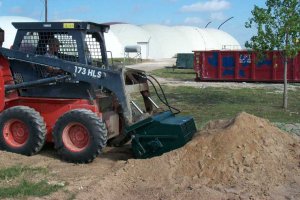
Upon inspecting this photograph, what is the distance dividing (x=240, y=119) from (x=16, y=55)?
12.5 feet

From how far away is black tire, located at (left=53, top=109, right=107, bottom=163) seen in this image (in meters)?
7.84

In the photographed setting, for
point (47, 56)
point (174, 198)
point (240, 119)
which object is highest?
point (47, 56)

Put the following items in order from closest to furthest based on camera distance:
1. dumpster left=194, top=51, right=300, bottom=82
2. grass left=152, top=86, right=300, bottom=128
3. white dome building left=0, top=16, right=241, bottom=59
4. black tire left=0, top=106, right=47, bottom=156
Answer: black tire left=0, top=106, right=47, bottom=156
grass left=152, top=86, right=300, bottom=128
dumpster left=194, top=51, right=300, bottom=82
white dome building left=0, top=16, right=241, bottom=59

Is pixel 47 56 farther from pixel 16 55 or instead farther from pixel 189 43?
pixel 189 43

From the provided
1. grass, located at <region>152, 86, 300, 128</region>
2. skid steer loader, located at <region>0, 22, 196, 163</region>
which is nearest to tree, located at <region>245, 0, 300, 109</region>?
grass, located at <region>152, 86, 300, 128</region>

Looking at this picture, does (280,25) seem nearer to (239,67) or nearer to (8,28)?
(239,67)

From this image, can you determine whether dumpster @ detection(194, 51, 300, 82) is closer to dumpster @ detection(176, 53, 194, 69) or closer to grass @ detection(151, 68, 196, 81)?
grass @ detection(151, 68, 196, 81)

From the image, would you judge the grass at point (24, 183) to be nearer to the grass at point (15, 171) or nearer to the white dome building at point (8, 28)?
the grass at point (15, 171)

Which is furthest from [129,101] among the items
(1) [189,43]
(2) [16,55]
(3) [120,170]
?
(1) [189,43]

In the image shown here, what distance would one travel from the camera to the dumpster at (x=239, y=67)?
27.9m

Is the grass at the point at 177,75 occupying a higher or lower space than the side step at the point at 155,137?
lower

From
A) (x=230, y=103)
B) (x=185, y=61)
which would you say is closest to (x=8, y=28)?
(x=185, y=61)

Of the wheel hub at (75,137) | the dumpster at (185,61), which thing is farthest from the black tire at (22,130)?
the dumpster at (185,61)

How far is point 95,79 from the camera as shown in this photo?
8.05 meters
